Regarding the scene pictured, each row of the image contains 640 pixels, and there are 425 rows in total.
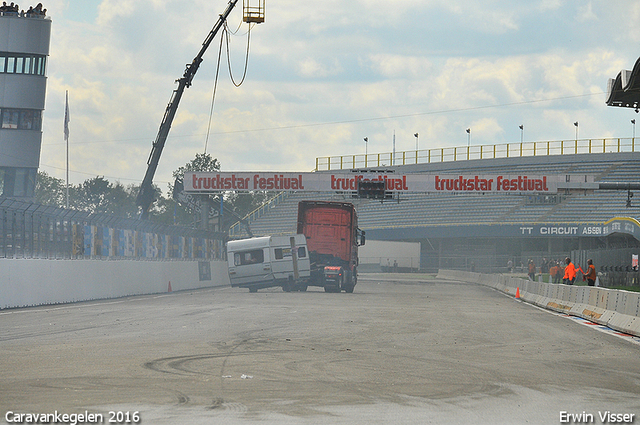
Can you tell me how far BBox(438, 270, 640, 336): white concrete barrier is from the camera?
1809 cm

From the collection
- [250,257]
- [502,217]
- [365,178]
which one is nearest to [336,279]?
[250,257]

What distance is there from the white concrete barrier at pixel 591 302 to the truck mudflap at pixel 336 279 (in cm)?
744

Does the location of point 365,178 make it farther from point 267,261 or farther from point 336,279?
point 267,261

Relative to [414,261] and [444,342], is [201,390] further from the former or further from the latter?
[414,261]

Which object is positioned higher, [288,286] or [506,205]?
[506,205]

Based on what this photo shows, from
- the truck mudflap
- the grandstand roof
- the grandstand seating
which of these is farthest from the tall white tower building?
the grandstand roof

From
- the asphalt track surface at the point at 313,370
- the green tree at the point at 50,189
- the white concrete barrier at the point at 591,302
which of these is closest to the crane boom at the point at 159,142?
the white concrete barrier at the point at 591,302

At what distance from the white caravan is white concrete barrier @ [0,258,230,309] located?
10.1ft

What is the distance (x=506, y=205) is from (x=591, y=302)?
181 feet

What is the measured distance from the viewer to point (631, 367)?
1152 centimetres

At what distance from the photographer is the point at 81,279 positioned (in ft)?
89.9

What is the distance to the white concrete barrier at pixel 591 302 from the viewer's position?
59.4ft

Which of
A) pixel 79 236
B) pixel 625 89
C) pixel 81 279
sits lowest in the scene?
pixel 81 279

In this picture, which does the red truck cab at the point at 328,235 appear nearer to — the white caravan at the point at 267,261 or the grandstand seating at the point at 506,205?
the white caravan at the point at 267,261
